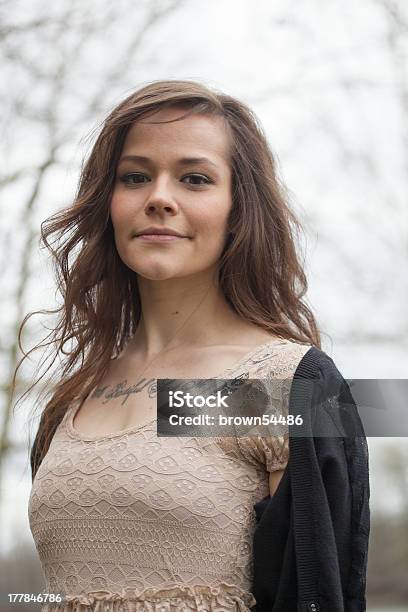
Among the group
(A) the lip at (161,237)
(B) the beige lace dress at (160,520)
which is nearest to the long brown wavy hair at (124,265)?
(A) the lip at (161,237)

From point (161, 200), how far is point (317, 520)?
2.21 ft

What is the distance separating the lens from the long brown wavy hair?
188cm

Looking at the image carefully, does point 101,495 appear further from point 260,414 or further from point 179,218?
point 179,218

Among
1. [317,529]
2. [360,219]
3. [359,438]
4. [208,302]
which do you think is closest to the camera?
[317,529]

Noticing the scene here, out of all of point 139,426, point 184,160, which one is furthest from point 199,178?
point 139,426

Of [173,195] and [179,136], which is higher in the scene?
[179,136]

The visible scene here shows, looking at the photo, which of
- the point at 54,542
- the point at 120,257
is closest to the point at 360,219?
the point at 120,257

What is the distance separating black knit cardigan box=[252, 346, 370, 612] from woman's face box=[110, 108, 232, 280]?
370 millimetres

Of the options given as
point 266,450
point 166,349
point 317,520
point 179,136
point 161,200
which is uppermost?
point 179,136

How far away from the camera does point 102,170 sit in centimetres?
191

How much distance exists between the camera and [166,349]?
1.89 metres

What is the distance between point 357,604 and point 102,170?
1002mm

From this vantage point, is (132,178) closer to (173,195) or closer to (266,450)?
(173,195)

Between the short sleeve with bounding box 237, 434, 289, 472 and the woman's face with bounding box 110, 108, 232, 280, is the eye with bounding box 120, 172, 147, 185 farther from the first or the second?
the short sleeve with bounding box 237, 434, 289, 472
